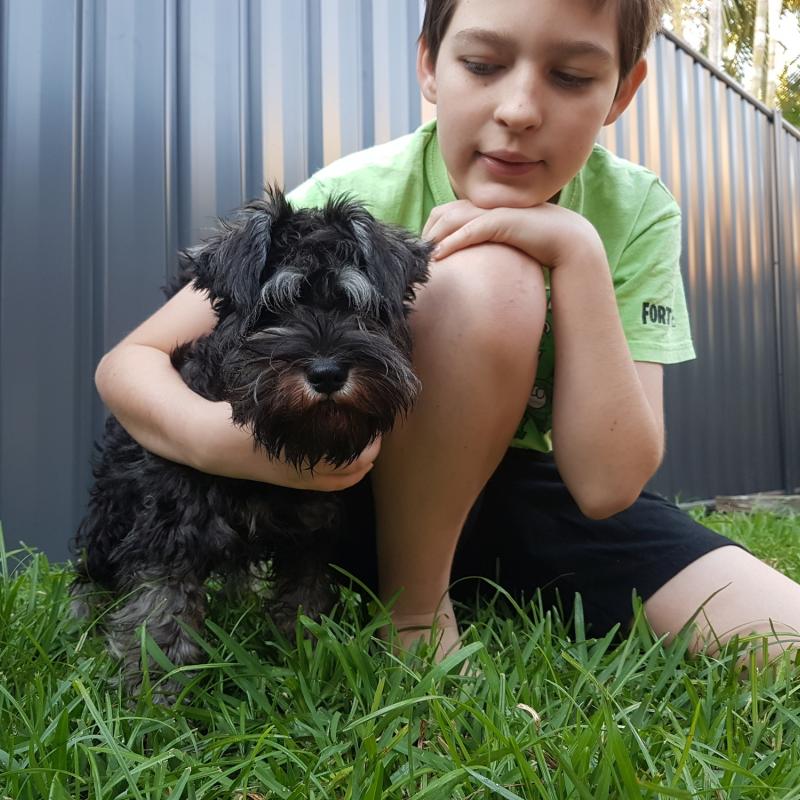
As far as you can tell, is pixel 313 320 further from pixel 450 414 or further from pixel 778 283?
pixel 778 283

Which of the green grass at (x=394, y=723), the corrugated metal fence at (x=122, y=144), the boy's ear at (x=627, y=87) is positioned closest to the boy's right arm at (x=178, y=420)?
the green grass at (x=394, y=723)

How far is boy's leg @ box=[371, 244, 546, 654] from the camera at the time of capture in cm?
199

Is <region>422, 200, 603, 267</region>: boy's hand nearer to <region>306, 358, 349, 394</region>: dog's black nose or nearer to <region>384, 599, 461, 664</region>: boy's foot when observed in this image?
<region>306, 358, 349, 394</region>: dog's black nose

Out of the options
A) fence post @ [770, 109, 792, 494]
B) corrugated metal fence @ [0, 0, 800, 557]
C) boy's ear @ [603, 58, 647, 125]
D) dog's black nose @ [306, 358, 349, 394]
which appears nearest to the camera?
dog's black nose @ [306, 358, 349, 394]

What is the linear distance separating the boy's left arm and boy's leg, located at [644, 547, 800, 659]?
355 millimetres

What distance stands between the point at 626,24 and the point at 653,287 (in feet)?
2.62

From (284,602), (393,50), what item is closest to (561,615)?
(284,602)

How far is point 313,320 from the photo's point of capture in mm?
1705

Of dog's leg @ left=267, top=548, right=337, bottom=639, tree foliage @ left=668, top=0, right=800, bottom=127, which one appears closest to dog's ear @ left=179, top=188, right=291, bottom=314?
dog's leg @ left=267, top=548, right=337, bottom=639

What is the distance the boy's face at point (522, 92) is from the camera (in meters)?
1.97

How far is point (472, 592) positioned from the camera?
8.61 ft

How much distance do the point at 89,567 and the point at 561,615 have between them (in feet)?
4.72

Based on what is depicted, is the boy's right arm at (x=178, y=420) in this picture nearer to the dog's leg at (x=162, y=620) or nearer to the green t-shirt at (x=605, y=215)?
the dog's leg at (x=162, y=620)

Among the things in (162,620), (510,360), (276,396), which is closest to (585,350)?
(510,360)
